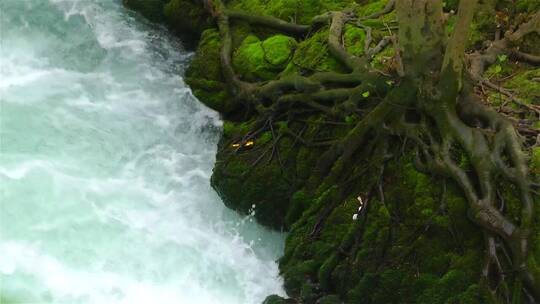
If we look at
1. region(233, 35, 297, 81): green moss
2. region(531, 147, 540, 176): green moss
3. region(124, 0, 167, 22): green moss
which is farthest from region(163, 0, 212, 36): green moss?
region(531, 147, 540, 176): green moss

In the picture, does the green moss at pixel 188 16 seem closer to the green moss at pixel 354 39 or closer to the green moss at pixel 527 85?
the green moss at pixel 354 39

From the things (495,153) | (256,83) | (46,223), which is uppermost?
(495,153)

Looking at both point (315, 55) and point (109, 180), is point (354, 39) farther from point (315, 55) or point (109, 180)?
point (109, 180)

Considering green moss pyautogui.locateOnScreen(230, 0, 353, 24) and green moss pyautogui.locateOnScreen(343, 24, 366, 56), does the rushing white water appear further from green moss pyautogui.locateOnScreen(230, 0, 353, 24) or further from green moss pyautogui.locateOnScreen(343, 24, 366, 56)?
green moss pyautogui.locateOnScreen(343, 24, 366, 56)

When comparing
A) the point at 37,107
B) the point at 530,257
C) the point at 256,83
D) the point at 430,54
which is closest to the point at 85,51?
the point at 37,107

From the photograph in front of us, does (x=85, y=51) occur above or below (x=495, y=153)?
below

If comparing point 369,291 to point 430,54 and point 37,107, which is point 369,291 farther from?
point 37,107
